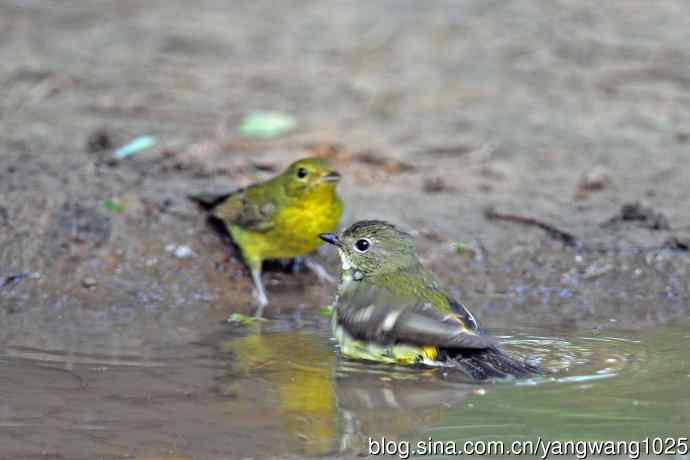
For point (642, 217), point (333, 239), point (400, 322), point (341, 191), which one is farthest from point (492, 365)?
point (341, 191)

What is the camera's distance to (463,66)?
1088 centimetres

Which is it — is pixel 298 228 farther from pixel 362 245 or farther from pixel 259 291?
pixel 362 245

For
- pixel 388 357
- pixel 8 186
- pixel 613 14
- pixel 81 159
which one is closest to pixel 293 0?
pixel 613 14

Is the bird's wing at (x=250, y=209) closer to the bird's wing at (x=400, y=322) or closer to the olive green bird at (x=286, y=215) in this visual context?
the olive green bird at (x=286, y=215)

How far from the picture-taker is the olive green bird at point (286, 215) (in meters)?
7.59

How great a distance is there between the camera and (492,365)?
542 centimetres

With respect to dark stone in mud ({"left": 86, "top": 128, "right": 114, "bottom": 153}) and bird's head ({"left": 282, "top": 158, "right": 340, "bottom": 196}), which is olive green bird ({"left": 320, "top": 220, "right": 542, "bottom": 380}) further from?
dark stone in mud ({"left": 86, "top": 128, "right": 114, "bottom": 153})

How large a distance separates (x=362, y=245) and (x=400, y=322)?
0.87 metres

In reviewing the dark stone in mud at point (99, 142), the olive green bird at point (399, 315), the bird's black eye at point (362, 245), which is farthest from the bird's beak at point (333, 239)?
the dark stone in mud at point (99, 142)

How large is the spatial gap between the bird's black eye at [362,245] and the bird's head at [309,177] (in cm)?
115

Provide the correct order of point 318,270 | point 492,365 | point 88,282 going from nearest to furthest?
point 492,365, point 88,282, point 318,270

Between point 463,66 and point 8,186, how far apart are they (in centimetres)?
474

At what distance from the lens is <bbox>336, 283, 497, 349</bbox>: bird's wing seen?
216 inches

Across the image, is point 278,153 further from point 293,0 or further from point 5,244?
point 293,0
